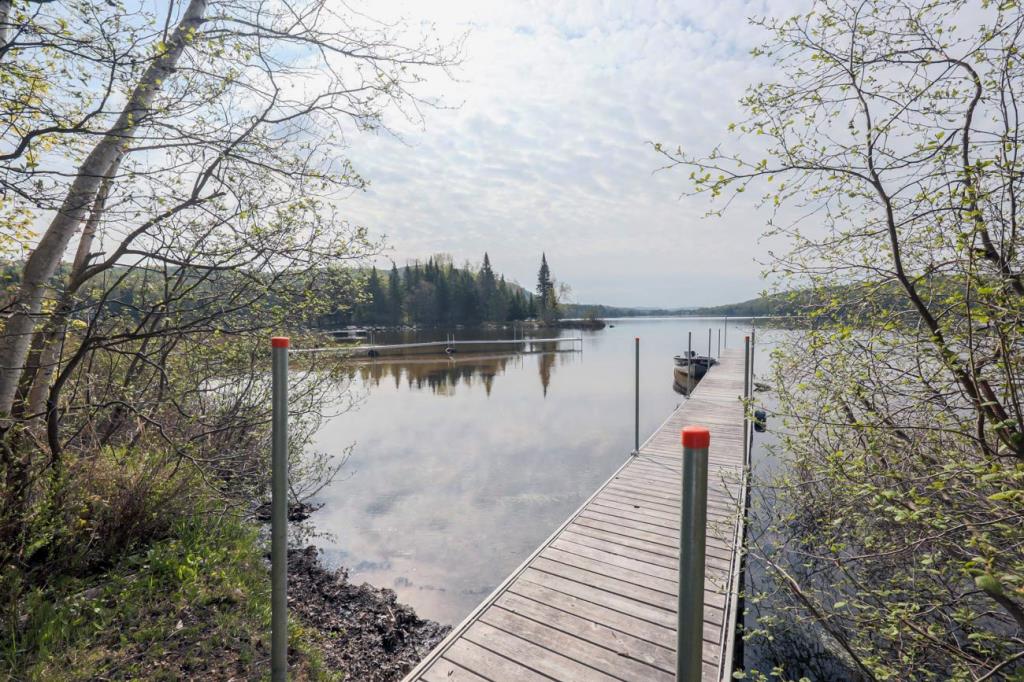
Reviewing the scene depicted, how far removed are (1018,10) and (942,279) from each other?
3.80 feet

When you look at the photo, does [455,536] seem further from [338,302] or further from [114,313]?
[114,313]

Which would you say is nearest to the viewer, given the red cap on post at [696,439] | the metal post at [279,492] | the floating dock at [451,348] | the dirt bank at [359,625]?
the red cap on post at [696,439]

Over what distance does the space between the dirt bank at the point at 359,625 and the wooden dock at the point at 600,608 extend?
40.7 inches

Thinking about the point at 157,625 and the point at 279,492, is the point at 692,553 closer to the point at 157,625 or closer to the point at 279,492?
the point at 279,492

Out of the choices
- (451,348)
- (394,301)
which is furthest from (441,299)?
(451,348)

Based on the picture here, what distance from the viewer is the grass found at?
2518 mm

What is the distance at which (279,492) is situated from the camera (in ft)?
6.35

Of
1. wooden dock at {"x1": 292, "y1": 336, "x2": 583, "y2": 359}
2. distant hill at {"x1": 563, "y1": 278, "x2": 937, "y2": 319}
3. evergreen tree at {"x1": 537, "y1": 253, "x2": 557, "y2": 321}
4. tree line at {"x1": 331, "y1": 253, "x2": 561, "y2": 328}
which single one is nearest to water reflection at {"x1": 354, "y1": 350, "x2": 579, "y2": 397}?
wooden dock at {"x1": 292, "y1": 336, "x2": 583, "y2": 359}

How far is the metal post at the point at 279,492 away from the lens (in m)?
1.91

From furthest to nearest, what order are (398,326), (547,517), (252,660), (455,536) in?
(398,326) → (547,517) → (455,536) → (252,660)

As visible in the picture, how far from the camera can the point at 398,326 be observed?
58.8m

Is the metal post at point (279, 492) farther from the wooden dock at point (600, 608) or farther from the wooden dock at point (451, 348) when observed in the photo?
the wooden dock at point (451, 348)

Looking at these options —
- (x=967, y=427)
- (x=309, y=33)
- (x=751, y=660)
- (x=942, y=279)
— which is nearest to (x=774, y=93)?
(x=942, y=279)

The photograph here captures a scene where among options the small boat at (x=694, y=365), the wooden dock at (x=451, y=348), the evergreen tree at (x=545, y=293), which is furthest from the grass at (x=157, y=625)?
the evergreen tree at (x=545, y=293)
